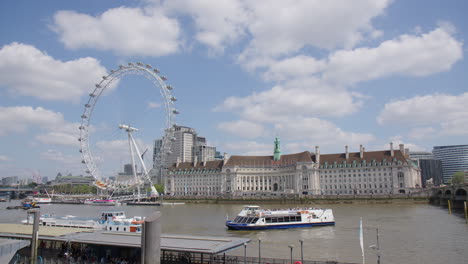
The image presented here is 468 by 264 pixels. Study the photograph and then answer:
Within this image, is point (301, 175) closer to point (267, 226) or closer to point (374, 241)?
point (267, 226)

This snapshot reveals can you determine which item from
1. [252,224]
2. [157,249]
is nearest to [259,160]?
[252,224]

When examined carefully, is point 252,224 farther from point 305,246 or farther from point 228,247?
point 228,247

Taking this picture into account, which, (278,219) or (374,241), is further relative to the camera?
(278,219)

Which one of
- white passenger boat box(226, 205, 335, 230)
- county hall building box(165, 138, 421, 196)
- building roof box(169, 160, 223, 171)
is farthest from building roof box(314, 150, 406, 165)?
white passenger boat box(226, 205, 335, 230)

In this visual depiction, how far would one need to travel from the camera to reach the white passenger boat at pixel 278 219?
49.2m

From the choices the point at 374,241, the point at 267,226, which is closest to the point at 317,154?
the point at 267,226

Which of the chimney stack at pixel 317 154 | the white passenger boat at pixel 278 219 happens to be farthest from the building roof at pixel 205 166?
the white passenger boat at pixel 278 219

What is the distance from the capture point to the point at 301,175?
463 ft

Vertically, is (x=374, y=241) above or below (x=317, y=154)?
below

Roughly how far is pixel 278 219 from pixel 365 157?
296 ft

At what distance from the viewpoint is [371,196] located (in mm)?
107125

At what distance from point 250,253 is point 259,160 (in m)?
130

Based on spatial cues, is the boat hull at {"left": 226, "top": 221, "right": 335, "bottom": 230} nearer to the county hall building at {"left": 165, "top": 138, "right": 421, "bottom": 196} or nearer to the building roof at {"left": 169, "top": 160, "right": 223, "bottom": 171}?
the county hall building at {"left": 165, "top": 138, "right": 421, "bottom": 196}

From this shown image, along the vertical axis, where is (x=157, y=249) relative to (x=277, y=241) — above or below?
above
